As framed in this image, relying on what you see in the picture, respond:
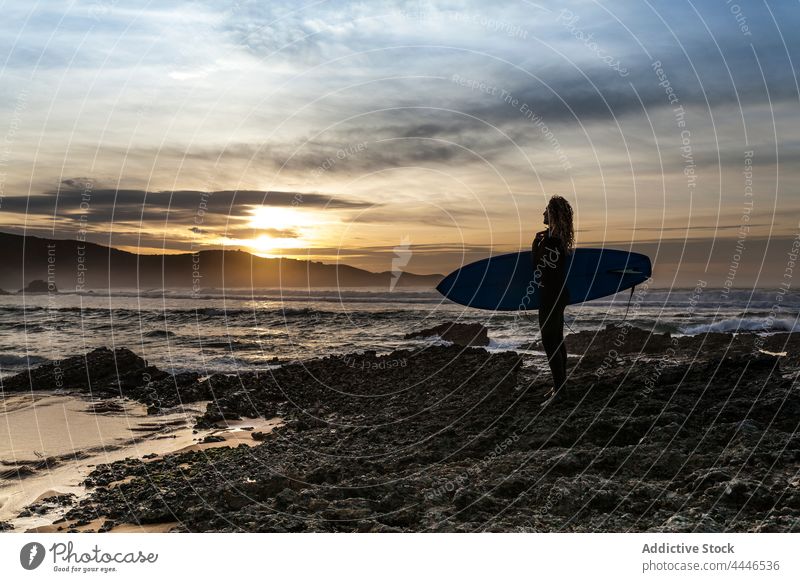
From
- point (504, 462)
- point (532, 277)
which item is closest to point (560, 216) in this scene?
point (532, 277)

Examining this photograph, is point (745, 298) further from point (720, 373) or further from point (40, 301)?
point (40, 301)

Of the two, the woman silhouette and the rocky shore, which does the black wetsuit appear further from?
the rocky shore

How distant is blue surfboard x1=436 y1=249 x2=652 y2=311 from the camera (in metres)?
12.9

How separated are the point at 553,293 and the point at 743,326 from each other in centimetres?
2237

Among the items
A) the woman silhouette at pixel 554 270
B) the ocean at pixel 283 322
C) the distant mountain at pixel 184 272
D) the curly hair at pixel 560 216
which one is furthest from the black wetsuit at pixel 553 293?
the distant mountain at pixel 184 272

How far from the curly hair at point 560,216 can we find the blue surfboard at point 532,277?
3.28m

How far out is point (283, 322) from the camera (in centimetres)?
3553

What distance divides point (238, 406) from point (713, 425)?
895 centimetres

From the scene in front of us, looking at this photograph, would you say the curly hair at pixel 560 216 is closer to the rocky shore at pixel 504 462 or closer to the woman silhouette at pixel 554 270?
the woman silhouette at pixel 554 270

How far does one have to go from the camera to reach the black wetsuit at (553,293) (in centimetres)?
943

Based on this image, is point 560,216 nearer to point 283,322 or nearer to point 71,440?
point 71,440

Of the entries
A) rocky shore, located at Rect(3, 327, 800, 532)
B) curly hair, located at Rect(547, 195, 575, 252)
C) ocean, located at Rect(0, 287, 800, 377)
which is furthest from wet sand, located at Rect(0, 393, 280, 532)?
curly hair, located at Rect(547, 195, 575, 252)

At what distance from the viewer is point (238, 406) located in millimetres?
12922

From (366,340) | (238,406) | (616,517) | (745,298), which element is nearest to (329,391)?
(238,406)
